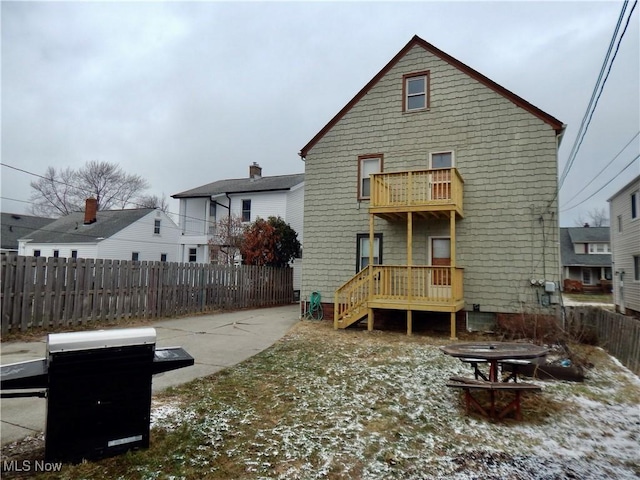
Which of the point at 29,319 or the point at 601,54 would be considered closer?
the point at 601,54

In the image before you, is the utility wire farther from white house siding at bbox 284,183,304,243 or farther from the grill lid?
white house siding at bbox 284,183,304,243

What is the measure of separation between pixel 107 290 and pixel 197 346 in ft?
13.2

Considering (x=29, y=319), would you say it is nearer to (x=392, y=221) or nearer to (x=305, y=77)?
(x=392, y=221)

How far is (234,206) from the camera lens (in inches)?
909

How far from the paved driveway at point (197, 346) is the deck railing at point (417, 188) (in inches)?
189

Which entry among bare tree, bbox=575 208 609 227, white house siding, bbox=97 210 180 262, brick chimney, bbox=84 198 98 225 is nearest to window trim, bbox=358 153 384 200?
white house siding, bbox=97 210 180 262

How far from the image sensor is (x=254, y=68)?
1627 centimetres

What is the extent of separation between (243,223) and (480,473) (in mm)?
20091

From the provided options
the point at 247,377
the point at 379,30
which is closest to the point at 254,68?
the point at 379,30

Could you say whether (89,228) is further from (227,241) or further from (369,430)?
(369,430)

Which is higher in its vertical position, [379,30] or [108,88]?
[108,88]

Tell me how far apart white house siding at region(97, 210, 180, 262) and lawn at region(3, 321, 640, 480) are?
22.8 metres

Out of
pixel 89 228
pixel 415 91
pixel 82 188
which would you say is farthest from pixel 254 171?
pixel 82 188

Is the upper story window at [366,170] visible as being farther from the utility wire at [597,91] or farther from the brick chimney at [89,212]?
the brick chimney at [89,212]
